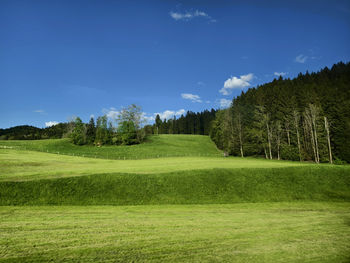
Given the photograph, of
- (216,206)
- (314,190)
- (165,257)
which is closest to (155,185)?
(216,206)

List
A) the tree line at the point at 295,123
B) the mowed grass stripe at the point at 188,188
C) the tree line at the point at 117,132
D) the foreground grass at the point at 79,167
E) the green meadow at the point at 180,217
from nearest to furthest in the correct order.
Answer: the green meadow at the point at 180,217 → the mowed grass stripe at the point at 188,188 → the foreground grass at the point at 79,167 → the tree line at the point at 295,123 → the tree line at the point at 117,132

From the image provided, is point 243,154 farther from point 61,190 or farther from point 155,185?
point 61,190

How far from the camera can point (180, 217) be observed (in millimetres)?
10398

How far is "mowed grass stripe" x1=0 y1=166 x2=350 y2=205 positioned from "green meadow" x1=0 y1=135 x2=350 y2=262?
0.08 meters

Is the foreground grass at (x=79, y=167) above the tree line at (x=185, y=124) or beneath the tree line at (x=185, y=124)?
beneath

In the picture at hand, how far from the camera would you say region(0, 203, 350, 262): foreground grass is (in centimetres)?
558

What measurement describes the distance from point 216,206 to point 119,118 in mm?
74427

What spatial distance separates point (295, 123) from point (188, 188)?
46.3m

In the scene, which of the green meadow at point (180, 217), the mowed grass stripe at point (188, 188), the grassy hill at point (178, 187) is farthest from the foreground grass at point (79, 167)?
the mowed grass stripe at point (188, 188)

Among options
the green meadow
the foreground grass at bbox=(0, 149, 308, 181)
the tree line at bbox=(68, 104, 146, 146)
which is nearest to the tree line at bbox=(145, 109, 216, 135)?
the tree line at bbox=(68, 104, 146, 146)

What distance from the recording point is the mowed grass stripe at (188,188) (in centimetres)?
1406

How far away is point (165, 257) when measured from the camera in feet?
18.1

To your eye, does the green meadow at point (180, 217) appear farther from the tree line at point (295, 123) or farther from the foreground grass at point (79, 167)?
the tree line at point (295, 123)

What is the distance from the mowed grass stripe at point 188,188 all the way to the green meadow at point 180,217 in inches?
3.1
